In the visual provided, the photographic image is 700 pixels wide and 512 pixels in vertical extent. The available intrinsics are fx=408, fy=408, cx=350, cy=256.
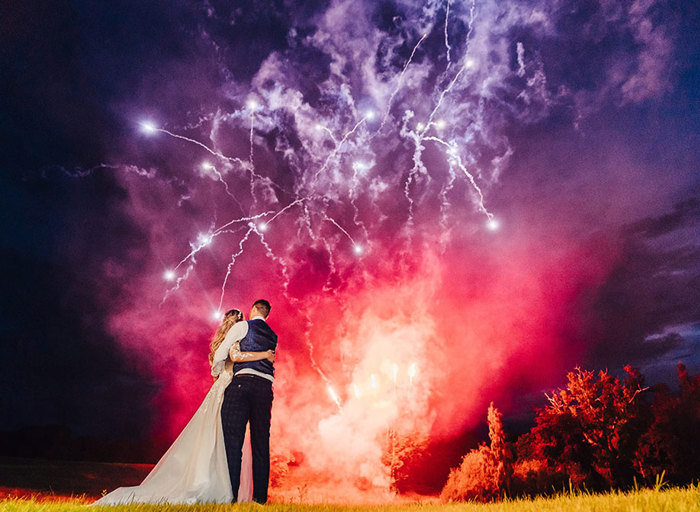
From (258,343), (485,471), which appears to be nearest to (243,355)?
(258,343)

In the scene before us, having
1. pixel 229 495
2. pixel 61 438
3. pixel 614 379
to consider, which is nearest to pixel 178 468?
pixel 229 495

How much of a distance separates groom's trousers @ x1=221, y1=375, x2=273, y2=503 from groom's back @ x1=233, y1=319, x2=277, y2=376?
0.17m

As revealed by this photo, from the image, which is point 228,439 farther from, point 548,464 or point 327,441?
point 327,441

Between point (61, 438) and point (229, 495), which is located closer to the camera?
point (229, 495)

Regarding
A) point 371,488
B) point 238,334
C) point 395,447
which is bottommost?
point 371,488

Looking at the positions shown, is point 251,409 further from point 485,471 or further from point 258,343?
point 485,471

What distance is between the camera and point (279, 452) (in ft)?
142

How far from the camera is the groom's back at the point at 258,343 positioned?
6.41 meters

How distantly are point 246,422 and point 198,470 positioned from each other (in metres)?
1.01

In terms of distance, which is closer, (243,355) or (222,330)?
(243,355)

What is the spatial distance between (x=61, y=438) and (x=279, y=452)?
26.5m

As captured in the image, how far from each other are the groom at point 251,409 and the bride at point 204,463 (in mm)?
147

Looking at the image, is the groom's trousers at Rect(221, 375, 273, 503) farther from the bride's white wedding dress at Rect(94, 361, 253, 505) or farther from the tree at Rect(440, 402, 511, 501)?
the tree at Rect(440, 402, 511, 501)

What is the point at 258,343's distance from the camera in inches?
255
